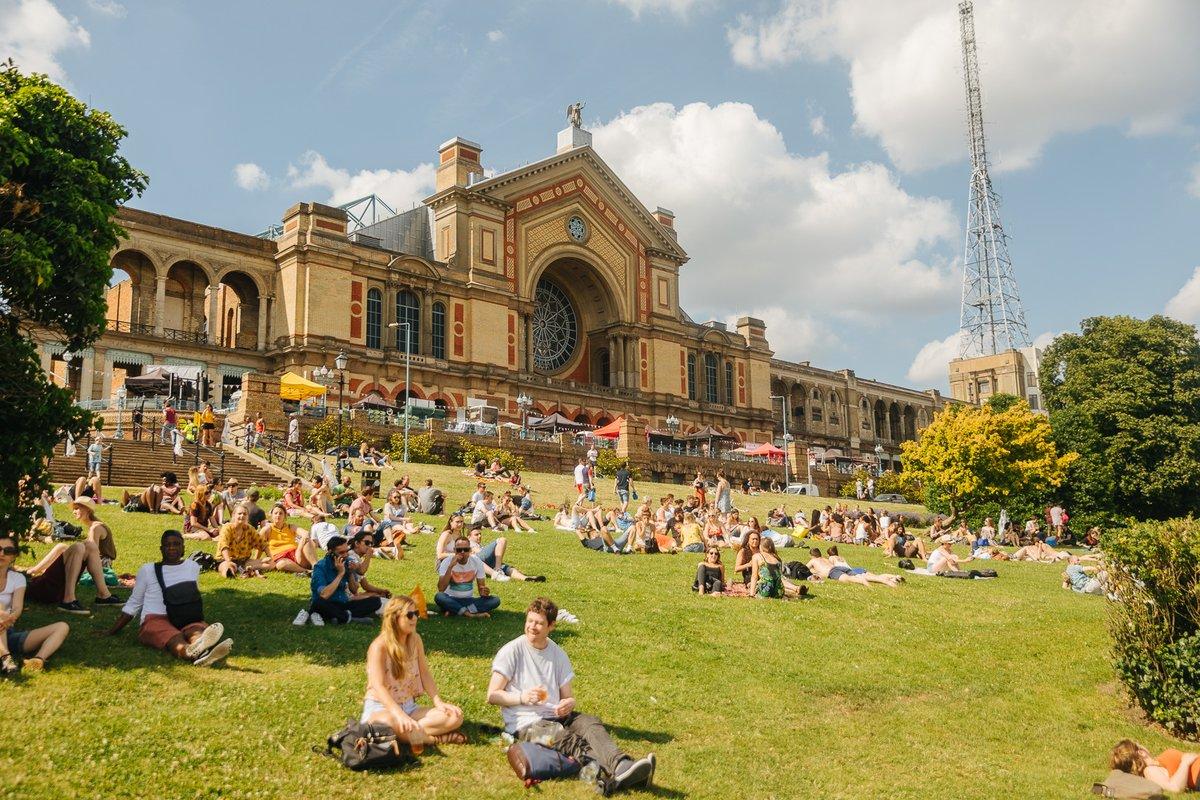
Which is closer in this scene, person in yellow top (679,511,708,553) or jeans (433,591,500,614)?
jeans (433,591,500,614)

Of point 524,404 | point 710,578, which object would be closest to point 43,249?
point 710,578

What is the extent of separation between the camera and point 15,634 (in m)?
8.27

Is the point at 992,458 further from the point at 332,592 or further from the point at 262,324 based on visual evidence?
the point at 262,324

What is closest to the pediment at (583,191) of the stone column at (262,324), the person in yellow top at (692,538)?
the stone column at (262,324)

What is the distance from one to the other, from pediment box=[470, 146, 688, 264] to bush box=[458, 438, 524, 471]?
18.9 metres

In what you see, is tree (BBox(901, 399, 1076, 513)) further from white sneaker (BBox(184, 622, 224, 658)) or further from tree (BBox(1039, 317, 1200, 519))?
white sneaker (BBox(184, 622, 224, 658))

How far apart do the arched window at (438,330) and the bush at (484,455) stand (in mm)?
12091

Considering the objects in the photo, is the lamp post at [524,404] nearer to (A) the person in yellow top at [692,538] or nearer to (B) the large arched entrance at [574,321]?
(B) the large arched entrance at [574,321]

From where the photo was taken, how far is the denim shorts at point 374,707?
728cm

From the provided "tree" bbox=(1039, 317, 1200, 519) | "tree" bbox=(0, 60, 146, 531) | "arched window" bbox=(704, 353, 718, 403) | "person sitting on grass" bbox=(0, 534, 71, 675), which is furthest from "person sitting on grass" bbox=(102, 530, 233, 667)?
"arched window" bbox=(704, 353, 718, 403)

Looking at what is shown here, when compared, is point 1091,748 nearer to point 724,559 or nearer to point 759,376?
point 724,559

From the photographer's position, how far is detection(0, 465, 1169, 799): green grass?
6.86m

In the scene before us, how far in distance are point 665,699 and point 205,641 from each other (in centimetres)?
427

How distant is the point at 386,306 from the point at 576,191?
15876mm
